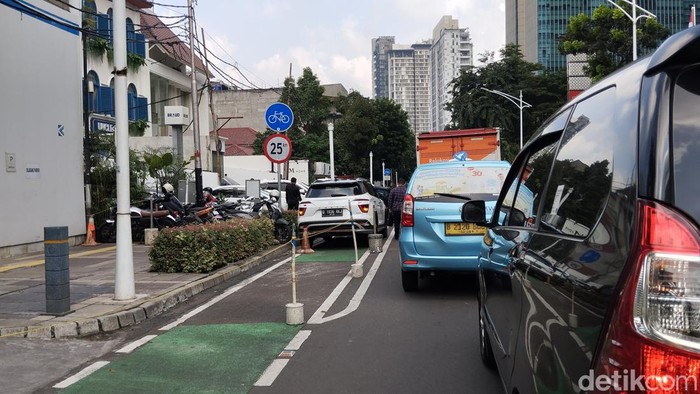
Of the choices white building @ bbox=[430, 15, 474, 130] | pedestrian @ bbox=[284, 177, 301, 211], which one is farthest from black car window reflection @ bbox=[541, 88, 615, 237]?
white building @ bbox=[430, 15, 474, 130]

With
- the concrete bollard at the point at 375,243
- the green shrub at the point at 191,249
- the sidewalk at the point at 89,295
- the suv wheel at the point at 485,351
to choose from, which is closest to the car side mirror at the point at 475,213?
the suv wheel at the point at 485,351

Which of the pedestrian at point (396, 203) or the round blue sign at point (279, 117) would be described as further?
the pedestrian at point (396, 203)

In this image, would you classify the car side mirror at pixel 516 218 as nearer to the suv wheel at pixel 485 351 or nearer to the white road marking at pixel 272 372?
the suv wheel at pixel 485 351

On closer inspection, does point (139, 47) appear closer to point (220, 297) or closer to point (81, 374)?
point (220, 297)

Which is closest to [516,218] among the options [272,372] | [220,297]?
[272,372]

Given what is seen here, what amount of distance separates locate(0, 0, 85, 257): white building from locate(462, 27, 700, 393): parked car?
12.2m

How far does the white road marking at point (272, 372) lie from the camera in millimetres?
4876

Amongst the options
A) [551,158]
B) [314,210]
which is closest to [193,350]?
[551,158]

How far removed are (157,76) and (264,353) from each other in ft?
104

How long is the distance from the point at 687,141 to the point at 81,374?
507cm

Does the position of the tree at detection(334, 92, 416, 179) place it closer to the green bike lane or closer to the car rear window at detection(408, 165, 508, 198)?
the car rear window at detection(408, 165, 508, 198)

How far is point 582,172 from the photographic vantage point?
2.41m

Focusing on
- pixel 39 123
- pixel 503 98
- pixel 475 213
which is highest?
pixel 503 98

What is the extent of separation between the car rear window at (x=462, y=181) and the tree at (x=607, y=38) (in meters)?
27.1
